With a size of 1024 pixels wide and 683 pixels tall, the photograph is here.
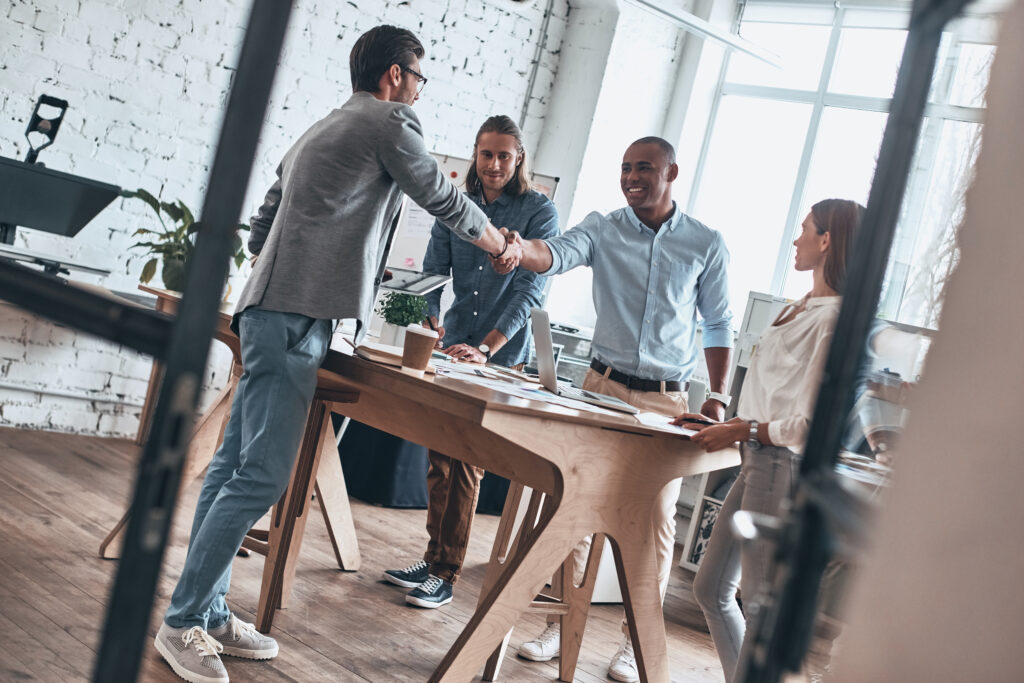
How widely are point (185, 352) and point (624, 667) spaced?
2383 millimetres

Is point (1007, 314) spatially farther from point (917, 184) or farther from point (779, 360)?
point (917, 184)

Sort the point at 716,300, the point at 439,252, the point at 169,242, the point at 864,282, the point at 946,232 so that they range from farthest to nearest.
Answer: the point at 169,242
the point at 439,252
the point at 716,300
the point at 946,232
the point at 864,282

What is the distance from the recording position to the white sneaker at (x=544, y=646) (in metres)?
2.88

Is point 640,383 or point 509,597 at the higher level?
point 640,383

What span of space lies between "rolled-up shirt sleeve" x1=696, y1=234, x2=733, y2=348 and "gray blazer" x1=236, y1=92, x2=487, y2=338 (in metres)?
1.25

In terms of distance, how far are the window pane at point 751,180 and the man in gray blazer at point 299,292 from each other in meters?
3.98

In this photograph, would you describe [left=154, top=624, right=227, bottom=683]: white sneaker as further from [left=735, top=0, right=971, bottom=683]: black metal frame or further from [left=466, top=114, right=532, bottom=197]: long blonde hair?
[left=466, top=114, right=532, bottom=197]: long blonde hair

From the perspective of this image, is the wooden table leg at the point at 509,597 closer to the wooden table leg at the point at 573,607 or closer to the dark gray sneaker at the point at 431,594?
the wooden table leg at the point at 573,607

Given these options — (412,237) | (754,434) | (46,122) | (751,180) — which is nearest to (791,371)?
(754,434)

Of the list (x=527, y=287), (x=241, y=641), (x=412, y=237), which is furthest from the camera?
(x=412, y=237)

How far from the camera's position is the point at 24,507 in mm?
3277

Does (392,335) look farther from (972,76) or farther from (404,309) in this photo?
(972,76)

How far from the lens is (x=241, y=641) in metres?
2.43

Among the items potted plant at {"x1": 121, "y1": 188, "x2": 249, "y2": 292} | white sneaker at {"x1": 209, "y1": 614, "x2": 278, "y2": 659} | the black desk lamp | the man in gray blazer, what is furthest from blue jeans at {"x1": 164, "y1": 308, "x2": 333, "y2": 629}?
the black desk lamp
